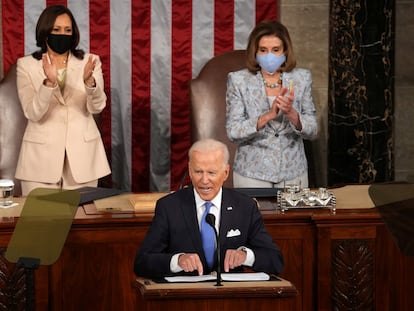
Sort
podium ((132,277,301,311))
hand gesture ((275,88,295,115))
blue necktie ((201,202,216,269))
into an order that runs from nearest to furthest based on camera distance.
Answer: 1. podium ((132,277,301,311))
2. blue necktie ((201,202,216,269))
3. hand gesture ((275,88,295,115))

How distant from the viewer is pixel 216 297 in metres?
4.01

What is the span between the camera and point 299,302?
5.43 meters

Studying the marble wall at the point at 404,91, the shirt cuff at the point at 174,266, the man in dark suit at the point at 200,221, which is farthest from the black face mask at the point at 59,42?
the marble wall at the point at 404,91

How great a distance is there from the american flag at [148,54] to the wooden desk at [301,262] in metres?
2.60

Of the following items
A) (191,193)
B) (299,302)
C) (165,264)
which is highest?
(191,193)

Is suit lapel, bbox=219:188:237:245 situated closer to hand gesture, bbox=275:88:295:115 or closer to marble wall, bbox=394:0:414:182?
hand gesture, bbox=275:88:295:115

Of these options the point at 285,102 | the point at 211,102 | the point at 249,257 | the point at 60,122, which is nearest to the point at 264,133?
the point at 285,102

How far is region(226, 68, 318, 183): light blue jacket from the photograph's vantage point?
6113 mm

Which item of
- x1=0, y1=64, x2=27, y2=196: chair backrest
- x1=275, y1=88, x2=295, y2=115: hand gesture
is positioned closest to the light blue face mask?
x1=275, y1=88, x2=295, y2=115: hand gesture

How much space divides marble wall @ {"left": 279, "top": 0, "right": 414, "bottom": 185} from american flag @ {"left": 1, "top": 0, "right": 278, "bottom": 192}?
223 mm

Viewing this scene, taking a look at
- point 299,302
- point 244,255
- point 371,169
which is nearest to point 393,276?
point 299,302

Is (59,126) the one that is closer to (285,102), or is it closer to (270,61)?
(270,61)

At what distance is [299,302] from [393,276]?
54cm

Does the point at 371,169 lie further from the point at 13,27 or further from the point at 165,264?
the point at 165,264
